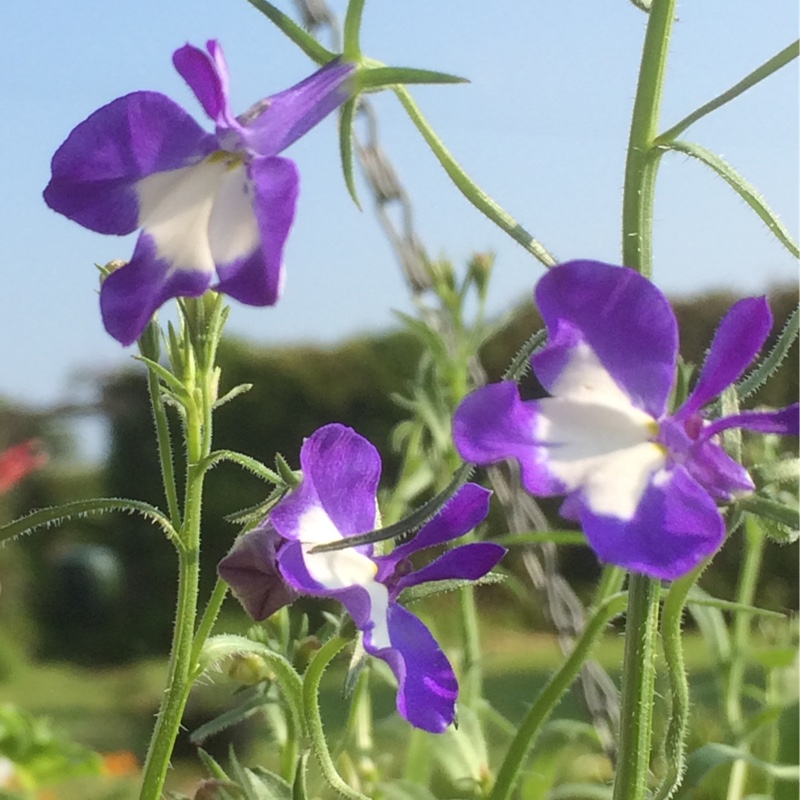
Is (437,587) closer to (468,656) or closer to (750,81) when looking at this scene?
(750,81)

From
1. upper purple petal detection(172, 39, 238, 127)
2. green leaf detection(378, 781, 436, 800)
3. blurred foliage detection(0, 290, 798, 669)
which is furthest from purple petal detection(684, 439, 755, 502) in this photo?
blurred foliage detection(0, 290, 798, 669)

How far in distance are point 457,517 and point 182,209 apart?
9 centimetres

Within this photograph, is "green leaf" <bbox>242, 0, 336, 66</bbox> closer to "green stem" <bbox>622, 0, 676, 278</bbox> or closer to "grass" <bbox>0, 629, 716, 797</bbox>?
"green stem" <bbox>622, 0, 676, 278</bbox>

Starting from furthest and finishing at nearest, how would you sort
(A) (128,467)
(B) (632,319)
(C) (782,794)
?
(A) (128,467) < (C) (782,794) < (B) (632,319)

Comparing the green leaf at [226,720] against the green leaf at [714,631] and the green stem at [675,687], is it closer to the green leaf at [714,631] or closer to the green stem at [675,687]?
the green stem at [675,687]

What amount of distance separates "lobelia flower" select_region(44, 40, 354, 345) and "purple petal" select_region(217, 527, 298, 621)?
0.07 metres

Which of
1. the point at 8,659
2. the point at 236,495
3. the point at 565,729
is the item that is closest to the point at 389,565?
the point at 565,729

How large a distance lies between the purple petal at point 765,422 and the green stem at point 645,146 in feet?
0.14

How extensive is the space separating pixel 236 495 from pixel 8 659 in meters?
0.62

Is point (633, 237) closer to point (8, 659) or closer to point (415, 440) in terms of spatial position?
point (415, 440)

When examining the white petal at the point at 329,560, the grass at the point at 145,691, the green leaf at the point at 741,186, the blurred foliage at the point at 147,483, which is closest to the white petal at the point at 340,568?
the white petal at the point at 329,560

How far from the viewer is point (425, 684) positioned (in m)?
0.22

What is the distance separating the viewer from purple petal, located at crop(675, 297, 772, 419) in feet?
0.59

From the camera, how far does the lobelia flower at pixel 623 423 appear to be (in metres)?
0.17
